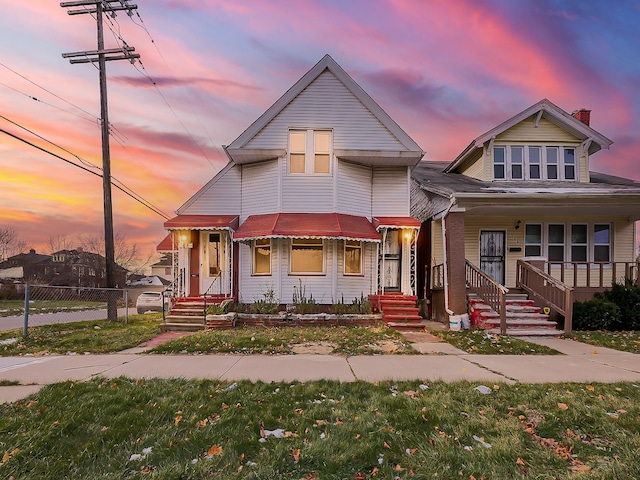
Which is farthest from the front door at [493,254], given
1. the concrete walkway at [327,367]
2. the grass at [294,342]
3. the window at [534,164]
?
the concrete walkway at [327,367]

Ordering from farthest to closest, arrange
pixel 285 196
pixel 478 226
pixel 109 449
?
1. pixel 478 226
2. pixel 285 196
3. pixel 109 449

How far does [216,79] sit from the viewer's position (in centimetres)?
1694

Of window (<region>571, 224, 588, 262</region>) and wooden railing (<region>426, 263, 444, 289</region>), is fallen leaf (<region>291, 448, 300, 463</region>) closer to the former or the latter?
wooden railing (<region>426, 263, 444, 289</region>)

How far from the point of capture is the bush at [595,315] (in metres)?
10.9

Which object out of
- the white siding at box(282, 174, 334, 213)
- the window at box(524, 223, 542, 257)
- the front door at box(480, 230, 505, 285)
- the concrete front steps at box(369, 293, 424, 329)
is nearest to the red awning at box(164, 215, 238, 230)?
the white siding at box(282, 174, 334, 213)

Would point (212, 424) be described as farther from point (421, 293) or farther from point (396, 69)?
point (396, 69)

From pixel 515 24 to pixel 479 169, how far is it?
17.7 ft

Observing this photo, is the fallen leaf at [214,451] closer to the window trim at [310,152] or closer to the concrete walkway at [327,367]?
the concrete walkway at [327,367]

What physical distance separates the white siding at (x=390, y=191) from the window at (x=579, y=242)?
280 inches

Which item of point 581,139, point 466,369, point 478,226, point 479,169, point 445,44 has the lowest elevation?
point 466,369

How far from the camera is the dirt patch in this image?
7387 mm

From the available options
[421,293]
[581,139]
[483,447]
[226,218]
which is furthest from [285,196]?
[581,139]

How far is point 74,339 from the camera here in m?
8.91

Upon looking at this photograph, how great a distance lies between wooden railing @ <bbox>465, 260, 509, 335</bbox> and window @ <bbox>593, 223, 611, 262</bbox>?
632cm
